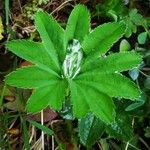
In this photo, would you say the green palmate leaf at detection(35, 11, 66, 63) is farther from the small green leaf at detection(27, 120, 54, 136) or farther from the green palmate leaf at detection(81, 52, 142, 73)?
the small green leaf at detection(27, 120, 54, 136)

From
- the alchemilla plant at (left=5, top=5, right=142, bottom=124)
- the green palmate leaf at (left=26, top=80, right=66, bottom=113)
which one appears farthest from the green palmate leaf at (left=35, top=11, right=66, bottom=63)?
the green palmate leaf at (left=26, top=80, right=66, bottom=113)

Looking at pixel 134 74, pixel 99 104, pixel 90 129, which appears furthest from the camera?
pixel 134 74

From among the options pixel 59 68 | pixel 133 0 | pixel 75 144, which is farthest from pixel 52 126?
pixel 133 0

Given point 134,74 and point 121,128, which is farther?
point 134,74

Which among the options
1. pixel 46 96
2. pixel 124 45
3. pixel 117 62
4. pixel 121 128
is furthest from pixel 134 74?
pixel 46 96

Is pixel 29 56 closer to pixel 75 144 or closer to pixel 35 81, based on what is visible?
pixel 35 81

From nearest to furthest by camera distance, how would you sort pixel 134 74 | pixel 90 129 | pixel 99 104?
pixel 99 104, pixel 90 129, pixel 134 74

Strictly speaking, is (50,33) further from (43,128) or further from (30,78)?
(43,128)

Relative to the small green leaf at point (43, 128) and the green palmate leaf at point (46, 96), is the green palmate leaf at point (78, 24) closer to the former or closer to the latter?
the green palmate leaf at point (46, 96)
